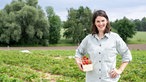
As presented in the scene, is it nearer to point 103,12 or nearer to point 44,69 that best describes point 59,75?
point 44,69

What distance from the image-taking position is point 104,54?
16.8ft

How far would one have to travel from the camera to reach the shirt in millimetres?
5141

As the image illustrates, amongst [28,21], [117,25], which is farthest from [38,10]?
[117,25]

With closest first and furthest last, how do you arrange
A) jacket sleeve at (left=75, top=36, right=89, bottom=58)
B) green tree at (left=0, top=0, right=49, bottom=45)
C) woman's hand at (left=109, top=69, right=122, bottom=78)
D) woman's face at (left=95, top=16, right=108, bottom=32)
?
woman's hand at (left=109, top=69, right=122, bottom=78) < woman's face at (left=95, top=16, right=108, bottom=32) < jacket sleeve at (left=75, top=36, right=89, bottom=58) < green tree at (left=0, top=0, right=49, bottom=45)

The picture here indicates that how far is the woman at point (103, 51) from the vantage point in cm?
514

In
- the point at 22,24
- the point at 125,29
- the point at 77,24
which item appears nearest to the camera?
the point at 22,24

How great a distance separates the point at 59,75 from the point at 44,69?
178 cm

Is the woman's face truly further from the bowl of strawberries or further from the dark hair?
the bowl of strawberries

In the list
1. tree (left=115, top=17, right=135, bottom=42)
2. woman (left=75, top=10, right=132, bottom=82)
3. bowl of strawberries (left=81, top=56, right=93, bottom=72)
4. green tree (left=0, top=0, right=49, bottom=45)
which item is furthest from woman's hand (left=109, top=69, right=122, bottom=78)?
tree (left=115, top=17, right=135, bottom=42)

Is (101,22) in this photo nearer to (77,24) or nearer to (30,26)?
(30,26)

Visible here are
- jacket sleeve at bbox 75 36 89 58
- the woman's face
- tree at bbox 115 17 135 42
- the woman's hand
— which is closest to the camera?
the woman's hand

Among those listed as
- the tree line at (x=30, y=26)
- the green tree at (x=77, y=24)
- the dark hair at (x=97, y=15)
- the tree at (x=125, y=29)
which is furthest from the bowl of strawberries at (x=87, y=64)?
the tree at (x=125, y=29)

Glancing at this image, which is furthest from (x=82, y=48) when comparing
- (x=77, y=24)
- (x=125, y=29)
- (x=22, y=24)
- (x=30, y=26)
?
(x=125, y=29)

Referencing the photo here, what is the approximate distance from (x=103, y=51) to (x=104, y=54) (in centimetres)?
5
